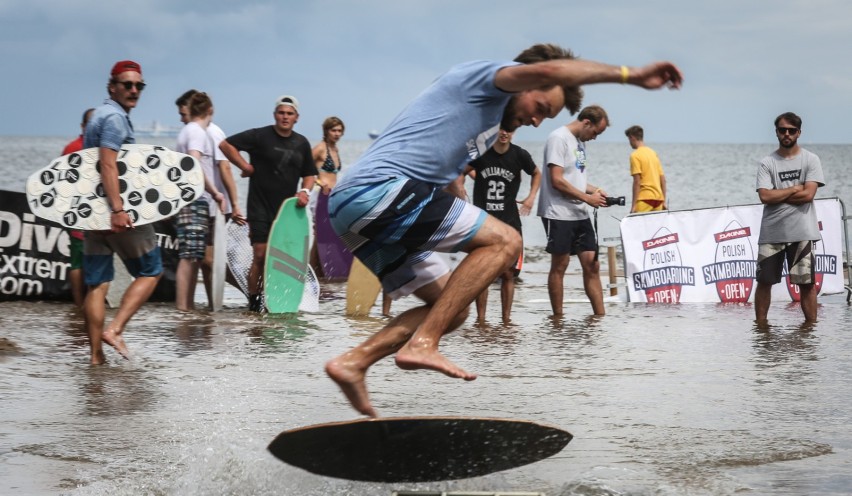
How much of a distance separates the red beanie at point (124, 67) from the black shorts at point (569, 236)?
15.2 ft

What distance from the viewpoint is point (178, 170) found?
806 centimetres

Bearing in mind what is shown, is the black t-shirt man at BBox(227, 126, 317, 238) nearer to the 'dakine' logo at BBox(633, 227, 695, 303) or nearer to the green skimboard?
the green skimboard

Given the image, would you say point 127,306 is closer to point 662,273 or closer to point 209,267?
point 209,267

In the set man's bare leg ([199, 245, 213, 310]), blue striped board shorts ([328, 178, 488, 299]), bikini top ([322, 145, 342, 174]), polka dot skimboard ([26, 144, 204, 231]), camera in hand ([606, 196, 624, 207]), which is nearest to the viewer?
blue striped board shorts ([328, 178, 488, 299])

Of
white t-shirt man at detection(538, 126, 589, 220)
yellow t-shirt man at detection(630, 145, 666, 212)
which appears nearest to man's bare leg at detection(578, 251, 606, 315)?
white t-shirt man at detection(538, 126, 589, 220)

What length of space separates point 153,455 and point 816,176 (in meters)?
7.11

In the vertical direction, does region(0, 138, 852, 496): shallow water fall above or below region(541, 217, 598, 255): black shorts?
below

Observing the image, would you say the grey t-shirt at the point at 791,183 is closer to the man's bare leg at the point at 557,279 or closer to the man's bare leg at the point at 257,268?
the man's bare leg at the point at 557,279

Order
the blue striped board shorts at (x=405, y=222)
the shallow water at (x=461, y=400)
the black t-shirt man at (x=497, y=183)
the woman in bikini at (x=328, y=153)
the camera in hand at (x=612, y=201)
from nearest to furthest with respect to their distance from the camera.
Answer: the shallow water at (x=461, y=400)
the blue striped board shorts at (x=405, y=222)
the black t-shirt man at (x=497, y=183)
the camera in hand at (x=612, y=201)
the woman in bikini at (x=328, y=153)

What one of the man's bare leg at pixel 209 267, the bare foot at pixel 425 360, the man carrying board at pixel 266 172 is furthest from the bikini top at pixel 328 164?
the bare foot at pixel 425 360

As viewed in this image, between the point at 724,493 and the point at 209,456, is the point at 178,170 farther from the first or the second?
the point at 724,493

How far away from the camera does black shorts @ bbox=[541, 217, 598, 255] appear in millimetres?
10656

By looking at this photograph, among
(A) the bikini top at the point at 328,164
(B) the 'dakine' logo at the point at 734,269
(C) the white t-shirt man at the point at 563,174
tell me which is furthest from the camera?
(A) the bikini top at the point at 328,164

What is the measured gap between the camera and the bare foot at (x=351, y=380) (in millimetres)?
4770
